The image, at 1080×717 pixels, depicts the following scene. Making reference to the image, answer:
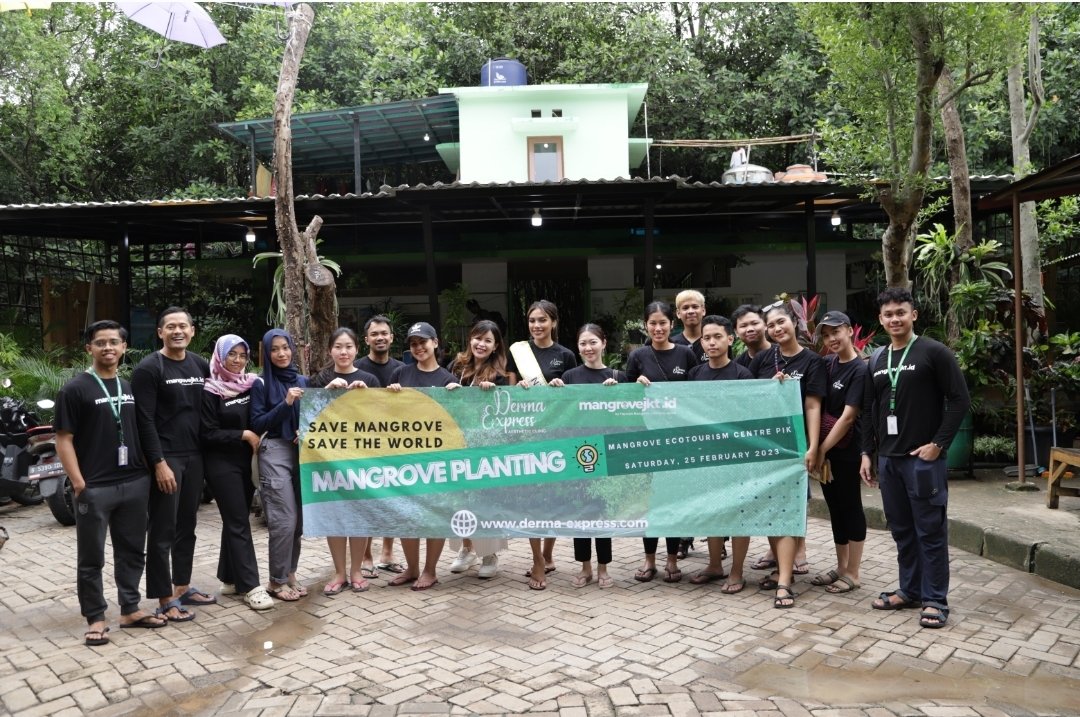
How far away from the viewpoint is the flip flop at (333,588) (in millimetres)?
4844

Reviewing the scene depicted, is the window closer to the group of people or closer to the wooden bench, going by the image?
the group of people

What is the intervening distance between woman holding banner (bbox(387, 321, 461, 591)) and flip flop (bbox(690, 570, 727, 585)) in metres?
1.61

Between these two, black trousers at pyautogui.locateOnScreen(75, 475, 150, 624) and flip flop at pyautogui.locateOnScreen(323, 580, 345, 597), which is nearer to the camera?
black trousers at pyautogui.locateOnScreen(75, 475, 150, 624)

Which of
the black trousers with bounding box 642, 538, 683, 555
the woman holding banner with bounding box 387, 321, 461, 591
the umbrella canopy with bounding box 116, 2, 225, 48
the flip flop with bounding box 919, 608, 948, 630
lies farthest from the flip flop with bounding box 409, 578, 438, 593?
the umbrella canopy with bounding box 116, 2, 225, 48

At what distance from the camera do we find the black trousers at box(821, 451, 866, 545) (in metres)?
4.67

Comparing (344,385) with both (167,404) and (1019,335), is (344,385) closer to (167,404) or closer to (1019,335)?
(167,404)

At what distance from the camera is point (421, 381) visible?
5.00 meters

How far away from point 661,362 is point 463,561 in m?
1.87

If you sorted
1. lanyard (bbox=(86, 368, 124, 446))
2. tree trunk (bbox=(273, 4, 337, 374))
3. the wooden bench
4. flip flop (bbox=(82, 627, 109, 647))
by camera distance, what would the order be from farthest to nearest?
tree trunk (bbox=(273, 4, 337, 374)) → the wooden bench → lanyard (bbox=(86, 368, 124, 446)) → flip flop (bbox=(82, 627, 109, 647))

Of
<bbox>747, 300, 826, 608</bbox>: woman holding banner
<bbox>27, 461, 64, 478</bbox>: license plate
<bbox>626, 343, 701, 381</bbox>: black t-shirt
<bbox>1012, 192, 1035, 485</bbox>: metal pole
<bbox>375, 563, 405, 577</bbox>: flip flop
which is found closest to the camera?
<bbox>747, 300, 826, 608</bbox>: woman holding banner

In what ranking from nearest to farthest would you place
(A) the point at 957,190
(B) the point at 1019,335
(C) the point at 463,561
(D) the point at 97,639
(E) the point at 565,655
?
(E) the point at 565,655 < (D) the point at 97,639 < (C) the point at 463,561 < (B) the point at 1019,335 < (A) the point at 957,190

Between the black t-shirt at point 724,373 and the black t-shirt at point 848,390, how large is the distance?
0.46 meters

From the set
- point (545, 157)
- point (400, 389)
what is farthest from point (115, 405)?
point (545, 157)

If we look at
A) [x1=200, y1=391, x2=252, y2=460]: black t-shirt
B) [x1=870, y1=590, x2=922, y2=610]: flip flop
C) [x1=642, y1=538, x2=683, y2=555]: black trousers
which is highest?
[x1=200, y1=391, x2=252, y2=460]: black t-shirt
